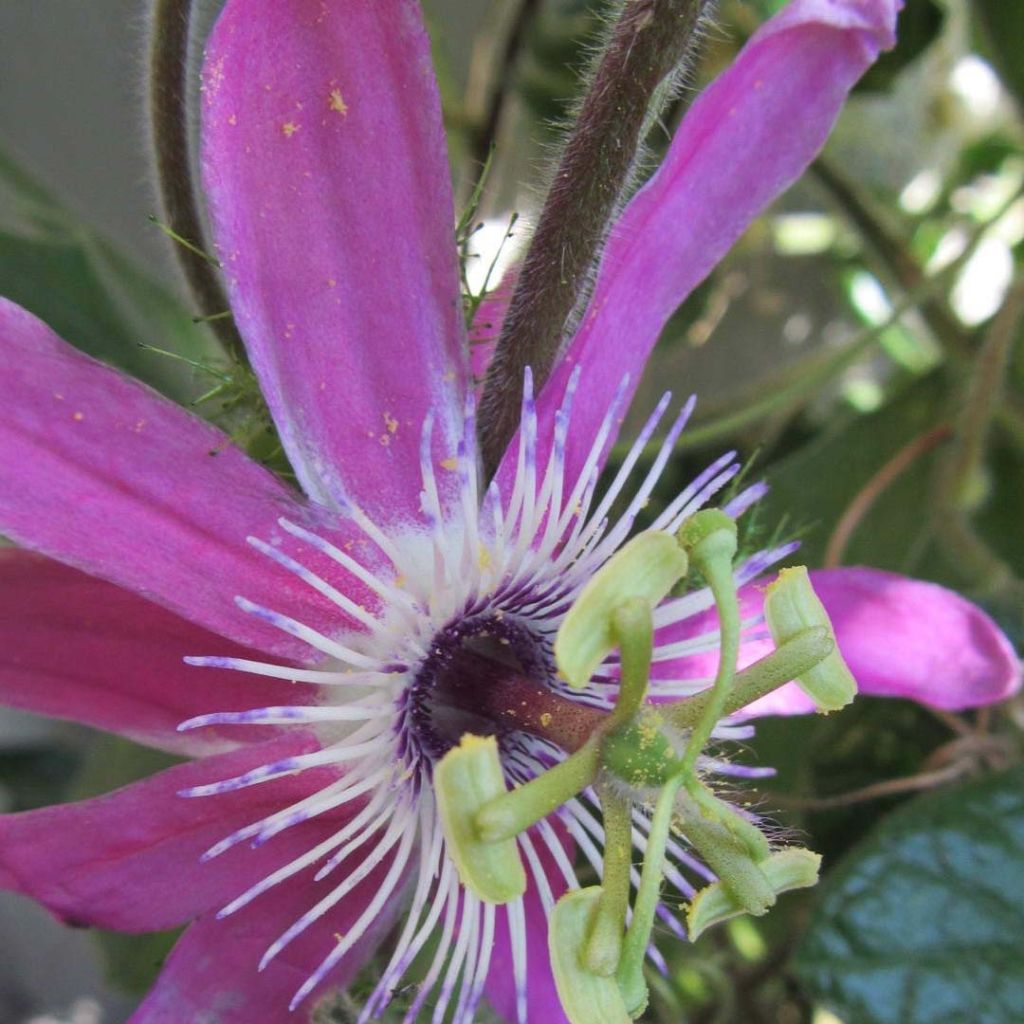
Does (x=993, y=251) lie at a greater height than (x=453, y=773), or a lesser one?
greater

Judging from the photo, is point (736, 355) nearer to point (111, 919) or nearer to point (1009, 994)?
point (1009, 994)

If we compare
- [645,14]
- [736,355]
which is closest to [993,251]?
[736,355]

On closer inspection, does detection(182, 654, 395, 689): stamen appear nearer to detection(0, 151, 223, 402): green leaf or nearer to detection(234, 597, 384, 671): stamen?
detection(234, 597, 384, 671): stamen

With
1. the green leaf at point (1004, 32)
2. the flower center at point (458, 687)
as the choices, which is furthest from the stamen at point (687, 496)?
the green leaf at point (1004, 32)

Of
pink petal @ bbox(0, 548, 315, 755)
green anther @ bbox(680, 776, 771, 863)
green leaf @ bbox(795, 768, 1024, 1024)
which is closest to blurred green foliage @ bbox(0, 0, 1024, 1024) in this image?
green leaf @ bbox(795, 768, 1024, 1024)

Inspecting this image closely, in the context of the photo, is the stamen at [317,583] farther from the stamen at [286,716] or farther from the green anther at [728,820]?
the green anther at [728,820]

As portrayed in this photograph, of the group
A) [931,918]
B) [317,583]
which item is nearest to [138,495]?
[317,583]
